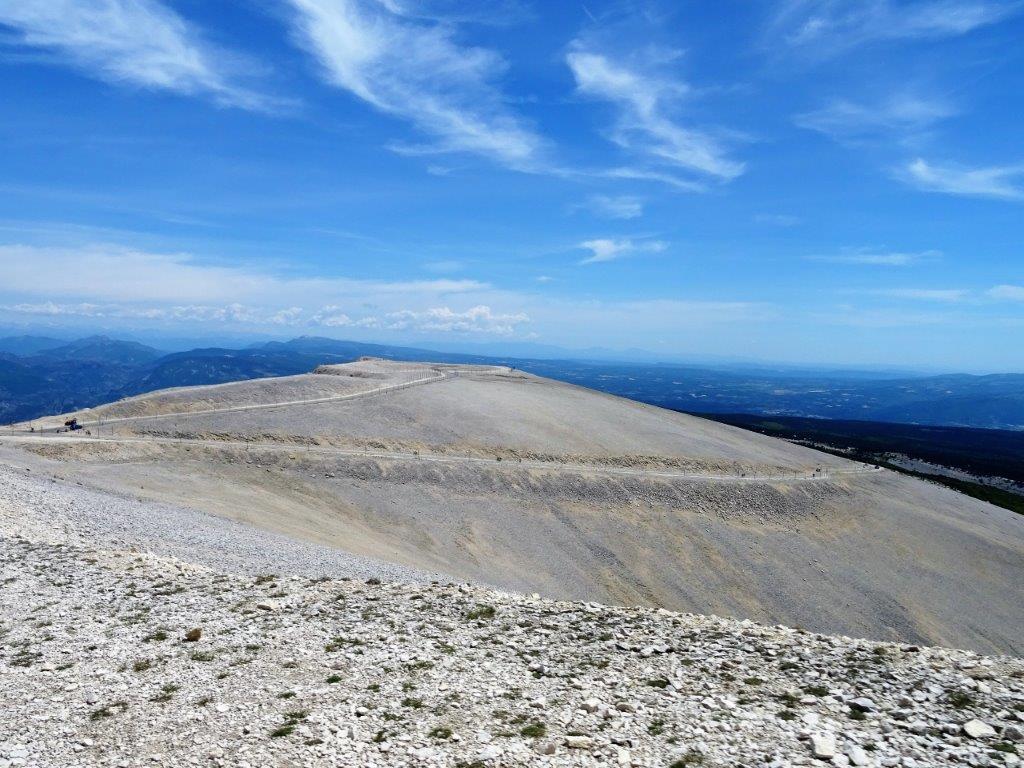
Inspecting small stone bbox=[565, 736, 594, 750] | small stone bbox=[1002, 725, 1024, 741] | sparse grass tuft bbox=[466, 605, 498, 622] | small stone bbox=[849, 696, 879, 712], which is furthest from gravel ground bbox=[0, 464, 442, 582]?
small stone bbox=[1002, 725, 1024, 741]

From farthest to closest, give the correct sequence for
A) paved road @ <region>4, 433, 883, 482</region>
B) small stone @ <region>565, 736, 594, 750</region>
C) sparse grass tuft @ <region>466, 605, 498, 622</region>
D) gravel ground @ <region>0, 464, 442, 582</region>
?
paved road @ <region>4, 433, 883, 482</region> < gravel ground @ <region>0, 464, 442, 582</region> < sparse grass tuft @ <region>466, 605, 498, 622</region> < small stone @ <region>565, 736, 594, 750</region>

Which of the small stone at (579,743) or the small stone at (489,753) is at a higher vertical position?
the small stone at (579,743)

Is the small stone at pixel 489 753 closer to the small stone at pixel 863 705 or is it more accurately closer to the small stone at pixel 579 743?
the small stone at pixel 579 743

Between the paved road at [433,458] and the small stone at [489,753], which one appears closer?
the small stone at [489,753]

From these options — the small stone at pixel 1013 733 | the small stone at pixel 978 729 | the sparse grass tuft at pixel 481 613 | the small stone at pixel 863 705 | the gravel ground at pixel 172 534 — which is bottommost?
the gravel ground at pixel 172 534

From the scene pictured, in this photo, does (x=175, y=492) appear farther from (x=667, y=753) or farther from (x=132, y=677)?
(x=667, y=753)

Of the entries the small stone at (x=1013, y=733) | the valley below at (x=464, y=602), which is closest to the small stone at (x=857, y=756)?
the valley below at (x=464, y=602)

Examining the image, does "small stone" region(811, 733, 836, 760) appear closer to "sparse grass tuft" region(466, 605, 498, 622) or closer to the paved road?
"sparse grass tuft" region(466, 605, 498, 622)

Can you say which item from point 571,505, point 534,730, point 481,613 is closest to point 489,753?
point 534,730
